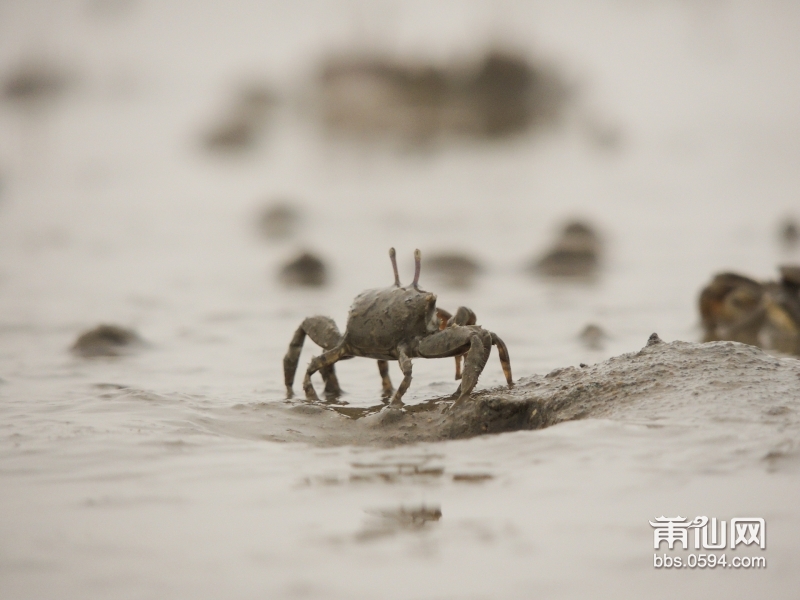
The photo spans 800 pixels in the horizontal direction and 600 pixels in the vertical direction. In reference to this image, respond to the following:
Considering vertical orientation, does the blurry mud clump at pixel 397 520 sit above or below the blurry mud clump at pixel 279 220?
below

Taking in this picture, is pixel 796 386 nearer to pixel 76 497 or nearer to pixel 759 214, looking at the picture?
pixel 76 497

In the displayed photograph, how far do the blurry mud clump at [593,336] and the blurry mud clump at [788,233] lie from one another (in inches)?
285

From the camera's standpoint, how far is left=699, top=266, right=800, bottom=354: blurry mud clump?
793cm

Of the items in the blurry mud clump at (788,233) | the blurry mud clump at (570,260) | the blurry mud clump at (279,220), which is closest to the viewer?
the blurry mud clump at (570,260)

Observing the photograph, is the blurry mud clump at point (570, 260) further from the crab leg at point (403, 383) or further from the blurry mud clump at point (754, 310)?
the crab leg at point (403, 383)

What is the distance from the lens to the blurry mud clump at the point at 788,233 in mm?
14181

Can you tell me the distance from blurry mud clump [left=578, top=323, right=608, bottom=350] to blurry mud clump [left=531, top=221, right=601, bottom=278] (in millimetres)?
4376

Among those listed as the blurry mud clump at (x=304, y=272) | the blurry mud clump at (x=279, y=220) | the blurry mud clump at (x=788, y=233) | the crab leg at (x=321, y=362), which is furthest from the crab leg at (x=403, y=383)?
the blurry mud clump at (x=279, y=220)

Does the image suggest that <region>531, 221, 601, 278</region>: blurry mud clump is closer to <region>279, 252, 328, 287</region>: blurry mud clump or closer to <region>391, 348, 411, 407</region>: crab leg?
<region>279, 252, 328, 287</region>: blurry mud clump

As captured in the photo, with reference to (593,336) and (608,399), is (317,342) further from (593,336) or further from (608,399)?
(593,336)

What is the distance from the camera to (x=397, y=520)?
3.43 meters

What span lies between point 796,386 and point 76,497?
11.1ft

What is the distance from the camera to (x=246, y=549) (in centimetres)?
320

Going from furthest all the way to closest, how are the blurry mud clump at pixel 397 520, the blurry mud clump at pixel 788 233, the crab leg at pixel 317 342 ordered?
the blurry mud clump at pixel 788 233 → the crab leg at pixel 317 342 → the blurry mud clump at pixel 397 520
